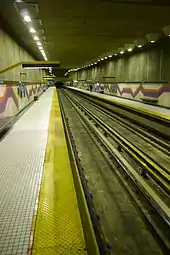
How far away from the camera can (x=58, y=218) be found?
6.38ft

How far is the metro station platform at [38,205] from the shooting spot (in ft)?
5.51

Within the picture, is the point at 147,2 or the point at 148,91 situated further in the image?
the point at 148,91

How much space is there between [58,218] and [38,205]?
369mm

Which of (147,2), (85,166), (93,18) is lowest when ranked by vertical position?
(85,166)

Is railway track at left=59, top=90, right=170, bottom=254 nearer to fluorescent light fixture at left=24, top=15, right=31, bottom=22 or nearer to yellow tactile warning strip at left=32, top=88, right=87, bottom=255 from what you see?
yellow tactile warning strip at left=32, top=88, right=87, bottom=255

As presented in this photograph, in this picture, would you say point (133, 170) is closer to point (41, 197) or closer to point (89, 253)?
point (41, 197)

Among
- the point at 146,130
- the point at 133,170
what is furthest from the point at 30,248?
the point at 146,130

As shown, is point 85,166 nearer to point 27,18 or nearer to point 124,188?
point 124,188

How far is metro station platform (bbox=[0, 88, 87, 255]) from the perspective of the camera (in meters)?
1.68

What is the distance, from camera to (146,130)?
8.92 metres

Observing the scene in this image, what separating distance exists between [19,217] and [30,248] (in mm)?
544

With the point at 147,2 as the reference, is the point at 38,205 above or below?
below

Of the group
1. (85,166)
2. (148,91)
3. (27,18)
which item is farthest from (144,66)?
(85,166)

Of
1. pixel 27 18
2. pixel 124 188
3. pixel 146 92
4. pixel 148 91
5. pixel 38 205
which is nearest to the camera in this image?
pixel 38 205
